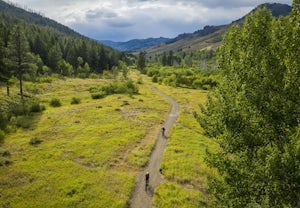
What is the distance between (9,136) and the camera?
4147cm

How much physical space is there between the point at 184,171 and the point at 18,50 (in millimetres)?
55865

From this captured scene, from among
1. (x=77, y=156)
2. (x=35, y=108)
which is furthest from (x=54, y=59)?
(x=77, y=156)

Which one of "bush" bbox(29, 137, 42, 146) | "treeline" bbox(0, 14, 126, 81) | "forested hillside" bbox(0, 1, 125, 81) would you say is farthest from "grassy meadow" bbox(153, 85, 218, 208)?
"forested hillside" bbox(0, 1, 125, 81)

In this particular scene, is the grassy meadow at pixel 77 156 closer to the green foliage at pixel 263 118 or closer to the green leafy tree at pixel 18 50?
the green leafy tree at pixel 18 50

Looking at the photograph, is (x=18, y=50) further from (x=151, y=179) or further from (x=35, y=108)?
(x=151, y=179)

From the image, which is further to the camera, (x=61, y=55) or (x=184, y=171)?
(x=61, y=55)

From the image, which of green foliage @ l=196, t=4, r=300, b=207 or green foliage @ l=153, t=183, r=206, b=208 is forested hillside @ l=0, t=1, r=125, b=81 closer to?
green foliage @ l=153, t=183, r=206, b=208

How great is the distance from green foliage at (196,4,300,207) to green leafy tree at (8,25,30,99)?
6261 cm

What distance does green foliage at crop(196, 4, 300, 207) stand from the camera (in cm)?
1076

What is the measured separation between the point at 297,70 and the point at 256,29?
442 cm

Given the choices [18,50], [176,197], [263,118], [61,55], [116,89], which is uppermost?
[61,55]

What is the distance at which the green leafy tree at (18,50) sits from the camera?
6119 centimetres

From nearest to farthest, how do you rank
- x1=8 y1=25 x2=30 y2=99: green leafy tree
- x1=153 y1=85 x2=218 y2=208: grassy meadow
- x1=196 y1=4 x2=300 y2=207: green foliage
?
x1=196 y1=4 x2=300 y2=207: green foliage → x1=153 y1=85 x2=218 y2=208: grassy meadow → x1=8 y1=25 x2=30 y2=99: green leafy tree

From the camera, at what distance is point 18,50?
62.0 m
